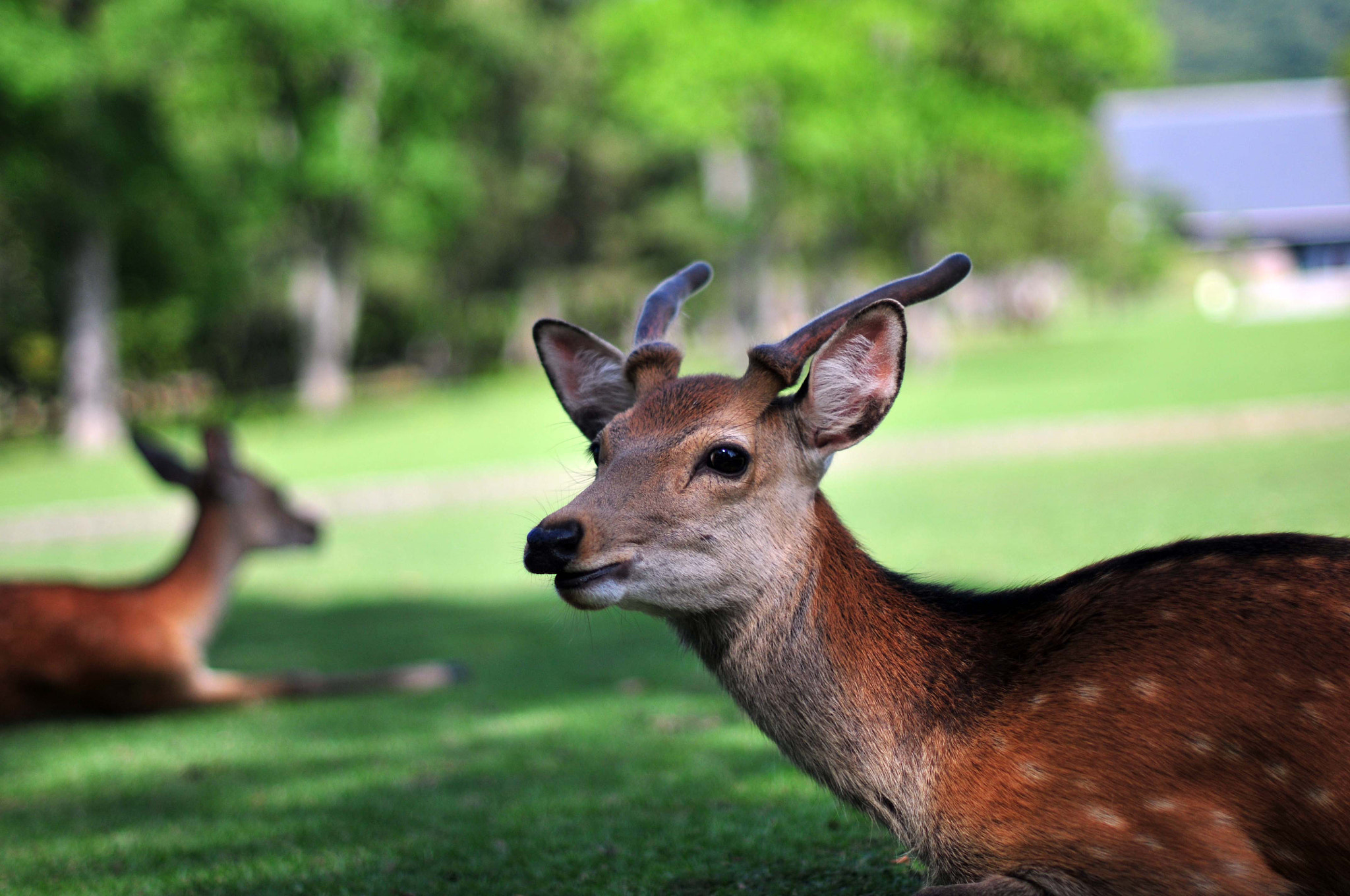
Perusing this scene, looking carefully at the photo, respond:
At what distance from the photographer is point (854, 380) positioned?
3582mm

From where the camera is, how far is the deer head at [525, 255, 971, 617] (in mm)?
3412

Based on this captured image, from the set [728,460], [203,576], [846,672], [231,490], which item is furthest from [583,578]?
[231,490]

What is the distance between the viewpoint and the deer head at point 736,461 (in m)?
3.41

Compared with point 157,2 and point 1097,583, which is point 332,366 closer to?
point 157,2

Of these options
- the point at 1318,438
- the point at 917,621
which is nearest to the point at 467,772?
the point at 917,621

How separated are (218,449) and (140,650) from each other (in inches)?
71.6

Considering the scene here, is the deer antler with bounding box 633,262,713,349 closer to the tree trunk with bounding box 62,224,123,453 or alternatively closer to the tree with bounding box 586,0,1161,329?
the tree trunk with bounding box 62,224,123,453

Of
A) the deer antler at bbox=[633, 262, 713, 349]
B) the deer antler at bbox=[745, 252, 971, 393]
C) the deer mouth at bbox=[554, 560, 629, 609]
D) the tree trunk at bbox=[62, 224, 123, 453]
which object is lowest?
the deer mouth at bbox=[554, 560, 629, 609]

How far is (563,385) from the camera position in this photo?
4.18m

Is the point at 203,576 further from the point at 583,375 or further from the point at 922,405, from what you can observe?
the point at 922,405

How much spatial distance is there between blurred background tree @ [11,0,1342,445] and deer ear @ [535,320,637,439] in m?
26.0

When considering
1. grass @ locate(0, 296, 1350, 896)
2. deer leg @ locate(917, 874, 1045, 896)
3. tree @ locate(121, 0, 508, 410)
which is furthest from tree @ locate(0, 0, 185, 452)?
deer leg @ locate(917, 874, 1045, 896)

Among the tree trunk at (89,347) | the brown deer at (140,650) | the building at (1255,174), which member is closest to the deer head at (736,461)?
the brown deer at (140,650)

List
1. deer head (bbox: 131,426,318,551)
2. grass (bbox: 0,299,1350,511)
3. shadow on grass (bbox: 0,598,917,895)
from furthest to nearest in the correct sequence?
grass (bbox: 0,299,1350,511) → deer head (bbox: 131,426,318,551) → shadow on grass (bbox: 0,598,917,895)
